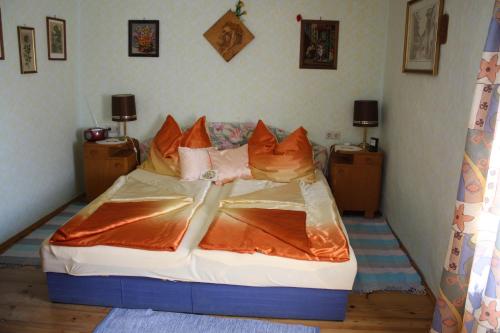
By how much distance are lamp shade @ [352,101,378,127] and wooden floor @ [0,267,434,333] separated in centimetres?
179

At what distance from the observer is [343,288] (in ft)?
8.68

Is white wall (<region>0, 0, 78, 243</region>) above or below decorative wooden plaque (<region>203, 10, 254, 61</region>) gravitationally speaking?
below

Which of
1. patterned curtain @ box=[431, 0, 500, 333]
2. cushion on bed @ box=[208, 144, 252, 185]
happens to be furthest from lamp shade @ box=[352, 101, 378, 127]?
patterned curtain @ box=[431, 0, 500, 333]

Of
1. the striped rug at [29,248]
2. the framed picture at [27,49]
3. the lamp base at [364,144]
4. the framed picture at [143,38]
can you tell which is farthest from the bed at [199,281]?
the framed picture at [143,38]

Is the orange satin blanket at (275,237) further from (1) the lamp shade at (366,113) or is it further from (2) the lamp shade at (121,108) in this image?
(2) the lamp shade at (121,108)

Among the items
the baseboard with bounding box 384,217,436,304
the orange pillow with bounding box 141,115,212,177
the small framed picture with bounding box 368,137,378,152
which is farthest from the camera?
the small framed picture with bounding box 368,137,378,152

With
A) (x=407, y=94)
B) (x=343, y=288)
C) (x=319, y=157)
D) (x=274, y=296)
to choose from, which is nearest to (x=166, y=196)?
(x=274, y=296)

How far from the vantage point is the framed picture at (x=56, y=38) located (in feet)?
13.4

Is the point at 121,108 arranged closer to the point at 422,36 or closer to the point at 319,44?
the point at 319,44

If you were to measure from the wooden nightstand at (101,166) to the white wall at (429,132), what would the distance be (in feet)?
8.46

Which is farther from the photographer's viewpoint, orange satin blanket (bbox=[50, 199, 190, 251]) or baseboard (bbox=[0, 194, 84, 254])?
baseboard (bbox=[0, 194, 84, 254])

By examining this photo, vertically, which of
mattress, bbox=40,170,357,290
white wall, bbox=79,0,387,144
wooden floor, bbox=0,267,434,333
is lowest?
wooden floor, bbox=0,267,434,333

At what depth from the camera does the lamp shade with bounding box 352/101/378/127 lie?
4262 mm

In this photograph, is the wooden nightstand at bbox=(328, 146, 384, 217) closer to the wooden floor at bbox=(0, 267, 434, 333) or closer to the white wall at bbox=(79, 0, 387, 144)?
the white wall at bbox=(79, 0, 387, 144)
